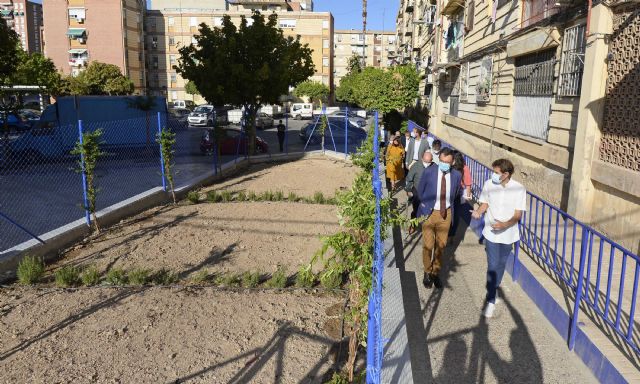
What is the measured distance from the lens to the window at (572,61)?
8.95 metres

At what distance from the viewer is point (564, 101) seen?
31.5ft

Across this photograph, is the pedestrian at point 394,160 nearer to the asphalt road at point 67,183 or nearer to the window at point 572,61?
the window at point 572,61

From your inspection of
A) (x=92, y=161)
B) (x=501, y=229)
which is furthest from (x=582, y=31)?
(x=92, y=161)

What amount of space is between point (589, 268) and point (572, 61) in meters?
6.02

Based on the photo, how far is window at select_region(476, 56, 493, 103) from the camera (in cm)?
1483

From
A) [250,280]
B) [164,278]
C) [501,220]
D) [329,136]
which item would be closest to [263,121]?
[329,136]

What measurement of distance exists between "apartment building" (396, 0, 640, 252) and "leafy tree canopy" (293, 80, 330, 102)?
165 feet

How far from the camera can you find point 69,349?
4496 mm

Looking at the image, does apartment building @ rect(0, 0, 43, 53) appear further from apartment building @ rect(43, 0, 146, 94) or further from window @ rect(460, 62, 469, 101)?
window @ rect(460, 62, 469, 101)

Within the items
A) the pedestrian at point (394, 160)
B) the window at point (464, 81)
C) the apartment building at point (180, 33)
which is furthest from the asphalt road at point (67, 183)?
the apartment building at point (180, 33)

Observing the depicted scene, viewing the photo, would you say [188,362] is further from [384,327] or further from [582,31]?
[582,31]

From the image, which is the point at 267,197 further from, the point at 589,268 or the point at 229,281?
the point at 589,268

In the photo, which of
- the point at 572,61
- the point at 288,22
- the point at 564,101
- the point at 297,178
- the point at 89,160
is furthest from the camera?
the point at 288,22

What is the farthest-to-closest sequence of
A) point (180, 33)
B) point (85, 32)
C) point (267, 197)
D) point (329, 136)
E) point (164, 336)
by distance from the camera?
point (180, 33)
point (85, 32)
point (329, 136)
point (267, 197)
point (164, 336)
